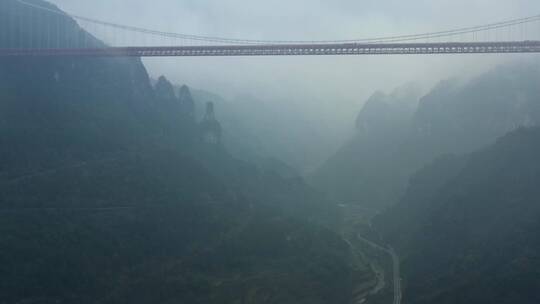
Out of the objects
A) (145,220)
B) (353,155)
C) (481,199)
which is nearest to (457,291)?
(481,199)

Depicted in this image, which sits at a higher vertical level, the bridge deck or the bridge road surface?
the bridge deck

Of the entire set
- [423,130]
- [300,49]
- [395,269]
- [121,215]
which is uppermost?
[300,49]

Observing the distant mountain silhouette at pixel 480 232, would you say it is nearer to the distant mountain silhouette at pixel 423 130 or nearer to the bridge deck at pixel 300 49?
the bridge deck at pixel 300 49

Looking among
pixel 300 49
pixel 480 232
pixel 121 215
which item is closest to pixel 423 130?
pixel 300 49

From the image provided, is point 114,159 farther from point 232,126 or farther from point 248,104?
point 248,104

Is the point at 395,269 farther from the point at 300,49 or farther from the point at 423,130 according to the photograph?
the point at 423,130

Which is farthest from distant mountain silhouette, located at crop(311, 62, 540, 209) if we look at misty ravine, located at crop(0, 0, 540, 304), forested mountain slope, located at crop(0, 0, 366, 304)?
forested mountain slope, located at crop(0, 0, 366, 304)

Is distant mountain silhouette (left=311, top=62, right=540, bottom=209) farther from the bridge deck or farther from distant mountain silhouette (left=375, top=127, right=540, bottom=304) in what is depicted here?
the bridge deck

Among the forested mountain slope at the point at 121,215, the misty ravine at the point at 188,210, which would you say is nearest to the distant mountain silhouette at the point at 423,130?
the misty ravine at the point at 188,210

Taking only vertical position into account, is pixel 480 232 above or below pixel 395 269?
above
